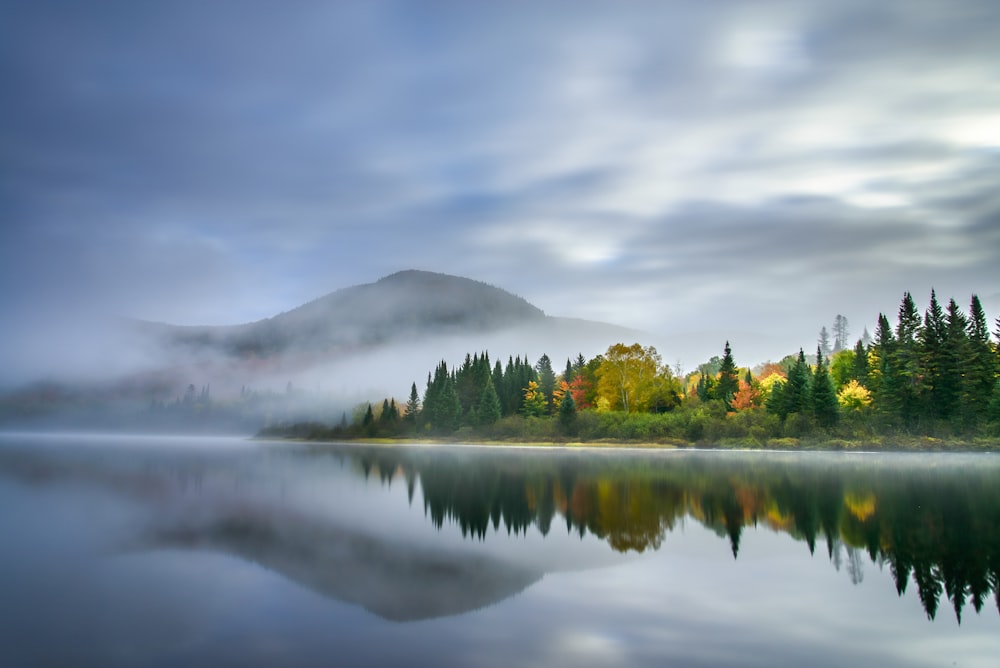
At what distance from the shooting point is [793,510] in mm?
22375

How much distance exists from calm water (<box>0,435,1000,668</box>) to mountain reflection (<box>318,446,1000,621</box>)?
112mm

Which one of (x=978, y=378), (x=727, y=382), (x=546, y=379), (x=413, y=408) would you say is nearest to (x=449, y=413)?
(x=413, y=408)

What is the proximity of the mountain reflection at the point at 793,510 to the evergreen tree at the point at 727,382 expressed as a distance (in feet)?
162

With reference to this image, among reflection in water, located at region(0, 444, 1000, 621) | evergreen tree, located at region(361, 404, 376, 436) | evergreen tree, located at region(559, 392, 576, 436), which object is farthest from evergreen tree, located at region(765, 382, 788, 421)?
evergreen tree, located at region(361, 404, 376, 436)

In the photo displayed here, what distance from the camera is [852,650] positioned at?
353 inches

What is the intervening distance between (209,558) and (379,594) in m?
5.21

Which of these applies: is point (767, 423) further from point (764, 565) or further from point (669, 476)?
point (764, 565)

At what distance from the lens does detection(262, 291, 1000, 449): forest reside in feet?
221

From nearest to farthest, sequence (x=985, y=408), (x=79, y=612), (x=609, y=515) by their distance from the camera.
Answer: (x=79, y=612) → (x=609, y=515) → (x=985, y=408)

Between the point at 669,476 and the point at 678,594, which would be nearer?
the point at 678,594

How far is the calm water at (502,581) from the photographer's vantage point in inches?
354

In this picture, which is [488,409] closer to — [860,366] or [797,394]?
[797,394]

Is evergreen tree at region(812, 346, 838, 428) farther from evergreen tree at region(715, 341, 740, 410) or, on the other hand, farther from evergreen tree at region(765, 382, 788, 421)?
evergreen tree at region(715, 341, 740, 410)

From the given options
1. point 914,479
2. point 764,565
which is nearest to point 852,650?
point 764,565
